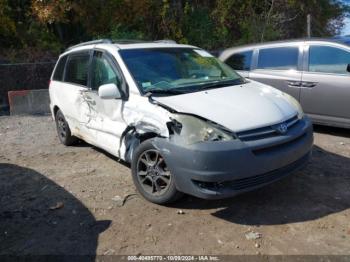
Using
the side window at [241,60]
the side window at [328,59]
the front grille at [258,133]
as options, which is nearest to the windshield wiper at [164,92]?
the front grille at [258,133]

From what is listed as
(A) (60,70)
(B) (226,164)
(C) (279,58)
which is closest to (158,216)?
(B) (226,164)

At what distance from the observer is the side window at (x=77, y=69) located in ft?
19.5

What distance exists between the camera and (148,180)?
15.0 feet

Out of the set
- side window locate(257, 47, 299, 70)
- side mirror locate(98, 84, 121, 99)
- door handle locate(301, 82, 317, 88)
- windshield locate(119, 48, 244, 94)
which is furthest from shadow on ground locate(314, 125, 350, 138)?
side mirror locate(98, 84, 121, 99)

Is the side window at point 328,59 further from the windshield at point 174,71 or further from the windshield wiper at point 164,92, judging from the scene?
the windshield wiper at point 164,92

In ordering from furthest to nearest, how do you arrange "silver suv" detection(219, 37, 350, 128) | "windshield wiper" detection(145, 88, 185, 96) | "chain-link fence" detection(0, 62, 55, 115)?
"chain-link fence" detection(0, 62, 55, 115) → "silver suv" detection(219, 37, 350, 128) → "windshield wiper" detection(145, 88, 185, 96)

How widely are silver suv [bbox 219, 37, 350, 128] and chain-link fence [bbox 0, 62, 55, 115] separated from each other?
6.20 m

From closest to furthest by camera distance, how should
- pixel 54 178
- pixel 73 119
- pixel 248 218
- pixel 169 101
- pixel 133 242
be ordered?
1. pixel 133 242
2. pixel 248 218
3. pixel 169 101
4. pixel 54 178
5. pixel 73 119

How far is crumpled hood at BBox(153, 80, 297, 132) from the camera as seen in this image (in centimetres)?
410

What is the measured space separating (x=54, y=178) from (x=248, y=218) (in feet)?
8.81

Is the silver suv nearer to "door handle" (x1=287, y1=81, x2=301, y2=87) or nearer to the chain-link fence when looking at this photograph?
"door handle" (x1=287, y1=81, x2=301, y2=87)

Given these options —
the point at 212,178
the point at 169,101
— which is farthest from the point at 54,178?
the point at 212,178

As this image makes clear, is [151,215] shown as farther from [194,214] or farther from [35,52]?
[35,52]

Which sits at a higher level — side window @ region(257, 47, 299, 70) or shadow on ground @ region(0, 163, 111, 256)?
side window @ region(257, 47, 299, 70)
